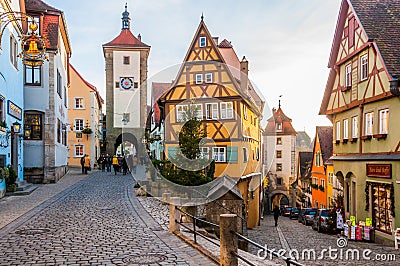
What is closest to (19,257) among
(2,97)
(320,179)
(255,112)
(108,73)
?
(2,97)

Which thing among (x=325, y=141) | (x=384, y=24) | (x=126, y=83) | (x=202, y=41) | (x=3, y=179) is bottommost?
(x=3, y=179)

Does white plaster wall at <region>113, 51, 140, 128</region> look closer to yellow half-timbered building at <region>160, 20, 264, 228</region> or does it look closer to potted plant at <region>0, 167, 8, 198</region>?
yellow half-timbered building at <region>160, 20, 264, 228</region>

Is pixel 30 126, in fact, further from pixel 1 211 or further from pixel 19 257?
pixel 19 257

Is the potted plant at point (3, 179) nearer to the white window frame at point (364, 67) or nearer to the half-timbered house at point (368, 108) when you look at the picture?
the half-timbered house at point (368, 108)

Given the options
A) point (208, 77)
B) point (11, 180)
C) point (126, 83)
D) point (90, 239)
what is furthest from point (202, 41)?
point (126, 83)

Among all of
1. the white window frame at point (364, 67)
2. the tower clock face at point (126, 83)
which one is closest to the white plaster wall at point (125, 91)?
the tower clock face at point (126, 83)

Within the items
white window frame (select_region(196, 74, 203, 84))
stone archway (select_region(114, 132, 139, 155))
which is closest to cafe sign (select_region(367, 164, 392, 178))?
white window frame (select_region(196, 74, 203, 84))

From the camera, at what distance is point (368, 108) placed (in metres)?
19.8

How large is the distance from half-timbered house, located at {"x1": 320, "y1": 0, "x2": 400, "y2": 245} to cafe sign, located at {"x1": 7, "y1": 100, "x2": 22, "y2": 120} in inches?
600

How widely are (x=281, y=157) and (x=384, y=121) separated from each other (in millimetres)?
42612

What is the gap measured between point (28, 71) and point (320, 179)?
23.9m

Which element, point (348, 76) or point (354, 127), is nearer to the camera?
point (354, 127)

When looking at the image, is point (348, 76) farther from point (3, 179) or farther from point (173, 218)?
point (3, 179)

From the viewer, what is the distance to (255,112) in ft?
113
